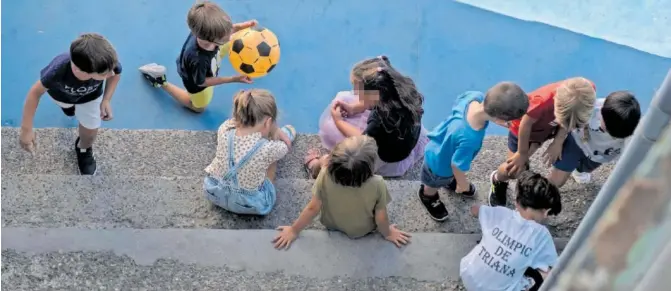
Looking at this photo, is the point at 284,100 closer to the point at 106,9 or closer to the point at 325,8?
the point at 325,8

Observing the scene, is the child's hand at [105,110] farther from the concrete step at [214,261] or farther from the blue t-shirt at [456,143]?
the blue t-shirt at [456,143]

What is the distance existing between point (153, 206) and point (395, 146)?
4.35 feet

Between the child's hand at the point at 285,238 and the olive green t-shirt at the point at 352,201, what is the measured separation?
0.18m

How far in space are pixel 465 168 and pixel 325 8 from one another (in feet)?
9.09

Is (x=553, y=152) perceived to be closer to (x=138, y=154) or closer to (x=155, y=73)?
(x=138, y=154)

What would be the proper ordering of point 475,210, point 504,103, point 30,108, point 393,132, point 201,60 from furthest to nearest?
point 201,60 < point 393,132 < point 30,108 < point 475,210 < point 504,103

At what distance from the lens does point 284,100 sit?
5562mm

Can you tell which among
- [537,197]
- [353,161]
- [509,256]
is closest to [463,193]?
[537,197]

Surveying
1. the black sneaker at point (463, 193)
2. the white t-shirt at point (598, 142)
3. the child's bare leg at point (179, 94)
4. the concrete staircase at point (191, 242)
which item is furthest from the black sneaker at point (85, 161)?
the white t-shirt at point (598, 142)

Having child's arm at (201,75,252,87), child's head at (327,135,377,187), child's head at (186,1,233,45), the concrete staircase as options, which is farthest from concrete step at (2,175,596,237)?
child's arm at (201,75,252,87)

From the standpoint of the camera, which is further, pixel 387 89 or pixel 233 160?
pixel 387 89

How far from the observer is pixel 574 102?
354cm

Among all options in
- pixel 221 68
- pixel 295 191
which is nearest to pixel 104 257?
pixel 295 191

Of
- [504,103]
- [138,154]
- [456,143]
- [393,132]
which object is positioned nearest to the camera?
[504,103]
